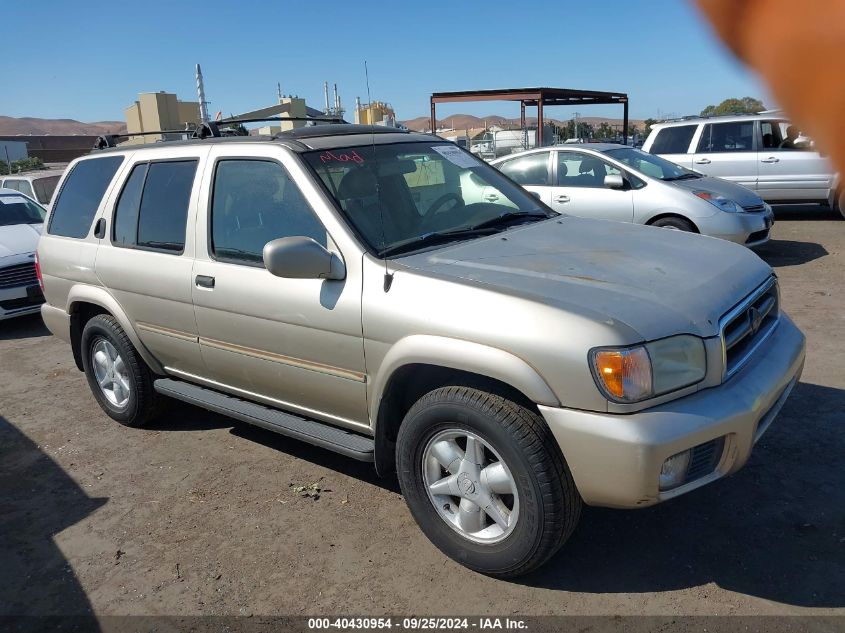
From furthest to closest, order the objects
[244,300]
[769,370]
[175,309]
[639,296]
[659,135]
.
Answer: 1. [659,135]
2. [175,309]
3. [244,300]
4. [769,370]
5. [639,296]

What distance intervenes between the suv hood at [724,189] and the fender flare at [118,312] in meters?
6.43

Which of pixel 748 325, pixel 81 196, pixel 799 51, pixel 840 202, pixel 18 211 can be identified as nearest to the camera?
pixel 799 51

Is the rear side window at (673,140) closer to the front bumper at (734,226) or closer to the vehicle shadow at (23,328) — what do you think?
the front bumper at (734,226)

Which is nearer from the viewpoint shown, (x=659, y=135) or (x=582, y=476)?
(x=582, y=476)

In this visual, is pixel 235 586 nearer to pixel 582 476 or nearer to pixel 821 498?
pixel 582 476

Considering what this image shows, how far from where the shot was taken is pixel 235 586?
3.25m

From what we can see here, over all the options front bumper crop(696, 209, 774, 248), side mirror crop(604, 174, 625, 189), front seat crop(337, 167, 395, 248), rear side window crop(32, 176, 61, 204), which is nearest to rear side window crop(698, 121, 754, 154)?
front bumper crop(696, 209, 774, 248)

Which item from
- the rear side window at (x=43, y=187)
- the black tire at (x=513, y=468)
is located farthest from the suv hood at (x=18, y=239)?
the black tire at (x=513, y=468)

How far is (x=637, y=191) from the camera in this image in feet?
28.5

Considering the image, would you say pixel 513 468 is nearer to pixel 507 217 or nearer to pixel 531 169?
pixel 507 217

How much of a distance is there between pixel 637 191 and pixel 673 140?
4.60 metres

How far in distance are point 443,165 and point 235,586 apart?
8.46 ft

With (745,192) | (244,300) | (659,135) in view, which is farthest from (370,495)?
(659,135)

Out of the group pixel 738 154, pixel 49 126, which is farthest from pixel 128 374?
pixel 49 126
